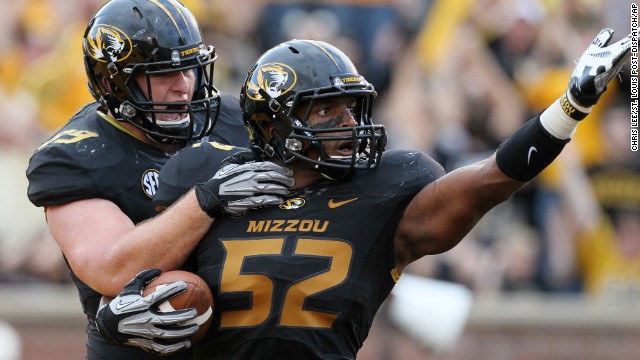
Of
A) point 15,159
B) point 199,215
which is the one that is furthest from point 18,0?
point 199,215

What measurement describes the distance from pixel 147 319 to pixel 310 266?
52cm

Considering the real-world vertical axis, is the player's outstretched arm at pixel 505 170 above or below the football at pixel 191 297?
above

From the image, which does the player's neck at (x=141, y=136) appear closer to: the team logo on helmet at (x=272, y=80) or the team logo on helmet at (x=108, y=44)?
the team logo on helmet at (x=108, y=44)

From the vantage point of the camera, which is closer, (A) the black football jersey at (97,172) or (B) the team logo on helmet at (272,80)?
(B) the team logo on helmet at (272,80)

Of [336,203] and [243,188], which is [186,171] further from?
[336,203]

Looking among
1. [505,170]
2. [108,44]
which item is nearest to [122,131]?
[108,44]

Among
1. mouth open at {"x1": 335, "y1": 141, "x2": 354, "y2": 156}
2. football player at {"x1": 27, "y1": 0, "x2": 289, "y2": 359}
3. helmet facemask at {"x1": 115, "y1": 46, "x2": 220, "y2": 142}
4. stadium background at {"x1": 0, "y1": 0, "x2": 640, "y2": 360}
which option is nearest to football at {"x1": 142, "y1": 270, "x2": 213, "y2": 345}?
football player at {"x1": 27, "y1": 0, "x2": 289, "y2": 359}

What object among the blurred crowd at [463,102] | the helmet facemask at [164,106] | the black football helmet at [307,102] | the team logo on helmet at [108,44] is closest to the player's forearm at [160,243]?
the black football helmet at [307,102]

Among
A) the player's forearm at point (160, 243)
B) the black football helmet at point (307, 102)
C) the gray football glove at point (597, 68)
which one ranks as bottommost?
the player's forearm at point (160, 243)

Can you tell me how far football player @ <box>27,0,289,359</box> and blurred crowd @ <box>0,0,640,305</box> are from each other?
395 cm

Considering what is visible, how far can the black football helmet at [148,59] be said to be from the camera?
4.41 meters

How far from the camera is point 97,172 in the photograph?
4348mm

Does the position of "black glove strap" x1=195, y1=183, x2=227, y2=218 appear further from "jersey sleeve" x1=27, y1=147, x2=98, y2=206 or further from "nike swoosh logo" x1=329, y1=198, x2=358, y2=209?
"jersey sleeve" x1=27, y1=147, x2=98, y2=206

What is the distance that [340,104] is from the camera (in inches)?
154
